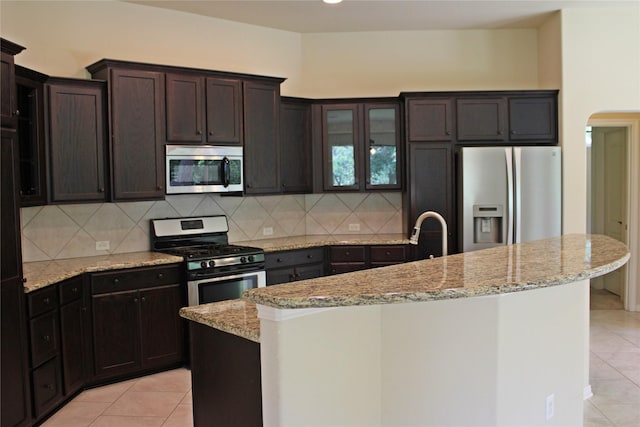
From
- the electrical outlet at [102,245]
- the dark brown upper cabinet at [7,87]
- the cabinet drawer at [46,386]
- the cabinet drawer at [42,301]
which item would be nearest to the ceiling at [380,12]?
the dark brown upper cabinet at [7,87]

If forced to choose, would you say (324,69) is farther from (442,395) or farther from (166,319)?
(442,395)

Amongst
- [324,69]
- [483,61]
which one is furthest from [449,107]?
[324,69]

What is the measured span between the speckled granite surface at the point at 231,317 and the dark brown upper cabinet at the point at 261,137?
2.49 meters

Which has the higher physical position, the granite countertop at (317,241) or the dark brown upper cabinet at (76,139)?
the dark brown upper cabinet at (76,139)

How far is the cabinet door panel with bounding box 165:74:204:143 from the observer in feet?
15.2

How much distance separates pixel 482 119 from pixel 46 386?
A: 4183 millimetres

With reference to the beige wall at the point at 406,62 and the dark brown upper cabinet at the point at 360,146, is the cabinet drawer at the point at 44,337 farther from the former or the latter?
the beige wall at the point at 406,62

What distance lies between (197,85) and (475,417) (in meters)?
3.42

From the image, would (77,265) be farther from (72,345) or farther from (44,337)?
(44,337)

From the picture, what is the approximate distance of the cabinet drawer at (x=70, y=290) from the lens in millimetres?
3791

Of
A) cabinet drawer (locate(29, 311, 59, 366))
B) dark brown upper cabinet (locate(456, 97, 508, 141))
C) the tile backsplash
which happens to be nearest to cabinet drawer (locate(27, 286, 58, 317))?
cabinet drawer (locate(29, 311, 59, 366))

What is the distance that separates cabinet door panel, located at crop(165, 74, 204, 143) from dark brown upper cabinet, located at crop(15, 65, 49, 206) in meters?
0.93

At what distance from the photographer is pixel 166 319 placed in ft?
14.5

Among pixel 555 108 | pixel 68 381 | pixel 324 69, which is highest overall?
pixel 324 69
